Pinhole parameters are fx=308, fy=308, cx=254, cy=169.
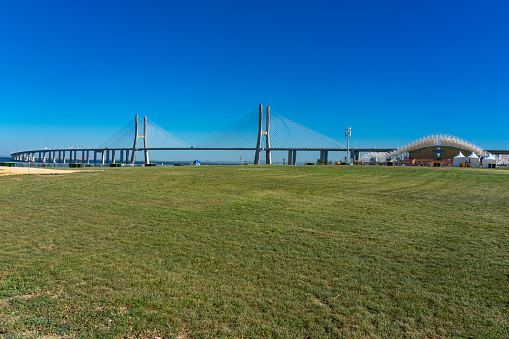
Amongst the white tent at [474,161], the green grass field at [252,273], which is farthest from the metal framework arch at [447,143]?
the green grass field at [252,273]

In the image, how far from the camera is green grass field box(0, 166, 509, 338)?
3.63m

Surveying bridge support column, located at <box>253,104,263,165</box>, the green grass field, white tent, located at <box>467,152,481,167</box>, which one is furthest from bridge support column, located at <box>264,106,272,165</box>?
the green grass field

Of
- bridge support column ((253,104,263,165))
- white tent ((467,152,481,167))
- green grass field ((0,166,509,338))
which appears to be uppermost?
bridge support column ((253,104,263,165))

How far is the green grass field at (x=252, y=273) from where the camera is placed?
11.9 feet

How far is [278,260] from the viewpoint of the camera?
5613mm

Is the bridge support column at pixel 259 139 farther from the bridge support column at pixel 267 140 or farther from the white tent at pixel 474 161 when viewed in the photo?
the white tent at pixel 474 161

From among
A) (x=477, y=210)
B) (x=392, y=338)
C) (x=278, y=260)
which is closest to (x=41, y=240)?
(x=278, y=260)

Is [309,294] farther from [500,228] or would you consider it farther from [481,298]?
[500,228]

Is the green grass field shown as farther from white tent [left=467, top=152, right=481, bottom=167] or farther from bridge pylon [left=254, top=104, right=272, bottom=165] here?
bridge pylon [left=254, top=104, right=272, bottom=165]

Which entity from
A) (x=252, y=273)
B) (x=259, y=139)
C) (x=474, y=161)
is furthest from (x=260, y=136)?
(x=252, y=273)

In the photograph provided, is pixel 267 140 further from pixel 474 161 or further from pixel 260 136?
pixel 474 161

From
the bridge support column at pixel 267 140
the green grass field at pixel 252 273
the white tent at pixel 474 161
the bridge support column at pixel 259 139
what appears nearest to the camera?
the green grass field at pixel 252 273

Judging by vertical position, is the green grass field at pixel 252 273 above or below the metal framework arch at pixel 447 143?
below

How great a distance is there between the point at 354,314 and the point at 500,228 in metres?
6.50
